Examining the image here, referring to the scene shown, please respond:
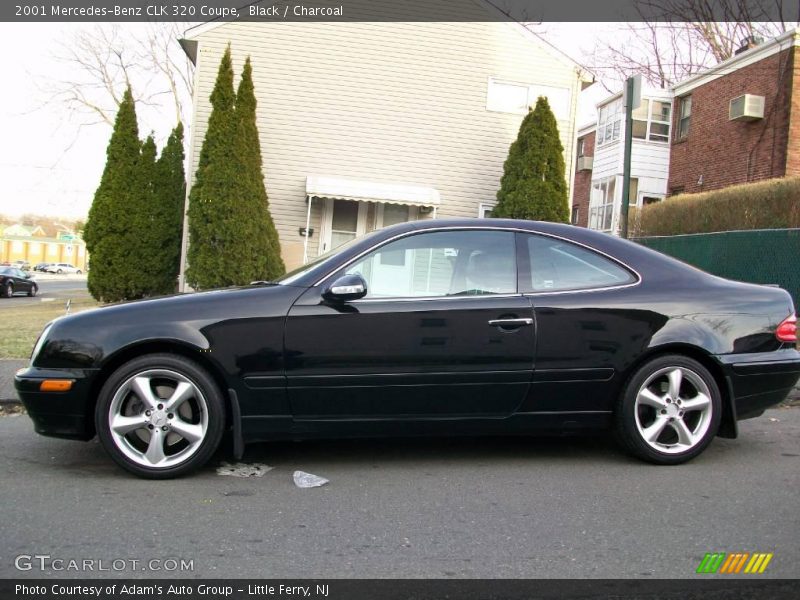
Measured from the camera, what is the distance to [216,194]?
1230 centimetres

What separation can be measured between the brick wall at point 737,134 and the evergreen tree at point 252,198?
13.4m

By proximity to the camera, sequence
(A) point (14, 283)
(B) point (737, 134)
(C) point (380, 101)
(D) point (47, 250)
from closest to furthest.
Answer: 1. (C) point (380, 101)
2. (B) point (737, 134)
3. (A) point (14, 283)
4. (D) point (47, 250)

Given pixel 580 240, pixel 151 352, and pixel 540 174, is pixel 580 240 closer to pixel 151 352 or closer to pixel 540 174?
pixel 151 352

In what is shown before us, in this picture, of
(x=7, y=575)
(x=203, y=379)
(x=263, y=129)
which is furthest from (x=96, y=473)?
(x=263, y=129)

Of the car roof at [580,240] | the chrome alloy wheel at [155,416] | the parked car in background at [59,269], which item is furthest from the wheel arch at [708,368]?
the parked car in background at [59,269]

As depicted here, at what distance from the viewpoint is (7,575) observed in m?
2.77

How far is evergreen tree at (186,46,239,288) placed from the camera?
40.3 feet

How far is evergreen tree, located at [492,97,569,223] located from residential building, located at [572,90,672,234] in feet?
31.4

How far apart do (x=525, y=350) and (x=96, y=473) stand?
267 cm

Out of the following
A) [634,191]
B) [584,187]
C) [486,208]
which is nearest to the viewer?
[486,208]

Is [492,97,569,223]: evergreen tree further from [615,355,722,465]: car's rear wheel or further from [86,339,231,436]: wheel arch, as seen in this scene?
[86,339,231,436]: wheel arch

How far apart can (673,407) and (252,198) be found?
9.71m

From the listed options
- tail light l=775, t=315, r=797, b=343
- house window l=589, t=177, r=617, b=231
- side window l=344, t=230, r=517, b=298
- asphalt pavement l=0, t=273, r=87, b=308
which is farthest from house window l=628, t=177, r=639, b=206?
side window l=344, t=230, r=517, b=298

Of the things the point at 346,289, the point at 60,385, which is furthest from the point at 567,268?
the point at 60,385
